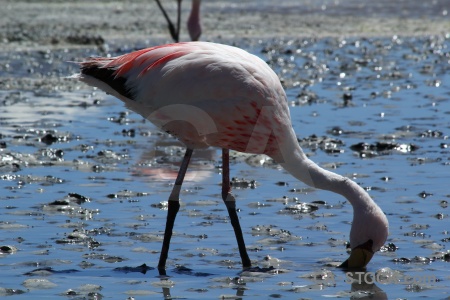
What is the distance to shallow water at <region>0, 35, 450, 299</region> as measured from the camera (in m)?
5.45

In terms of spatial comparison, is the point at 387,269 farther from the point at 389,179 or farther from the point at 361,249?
the point at 389,179

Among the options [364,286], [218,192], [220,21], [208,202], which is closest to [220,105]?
[364,286]

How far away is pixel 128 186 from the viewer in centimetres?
766

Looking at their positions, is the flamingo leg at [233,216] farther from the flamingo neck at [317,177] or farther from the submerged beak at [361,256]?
the submerged beak at [361,256]

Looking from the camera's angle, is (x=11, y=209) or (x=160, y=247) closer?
(x=160, y=247)

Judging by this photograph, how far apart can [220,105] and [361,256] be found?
3.96 feet

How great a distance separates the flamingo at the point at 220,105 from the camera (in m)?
5.85

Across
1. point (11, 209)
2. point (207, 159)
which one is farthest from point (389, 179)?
point (11, 209)

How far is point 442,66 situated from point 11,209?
905 cm

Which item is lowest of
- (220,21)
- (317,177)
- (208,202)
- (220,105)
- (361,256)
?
(208,202)

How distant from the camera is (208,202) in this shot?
7215mm

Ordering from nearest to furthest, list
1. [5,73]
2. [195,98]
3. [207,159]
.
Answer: [195,98] < [207,159] < [5,73]

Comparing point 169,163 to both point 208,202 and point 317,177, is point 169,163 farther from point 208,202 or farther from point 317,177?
point 317,177

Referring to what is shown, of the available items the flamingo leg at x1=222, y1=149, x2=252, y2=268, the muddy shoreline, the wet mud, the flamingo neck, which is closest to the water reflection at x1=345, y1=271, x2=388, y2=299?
the wet mud
